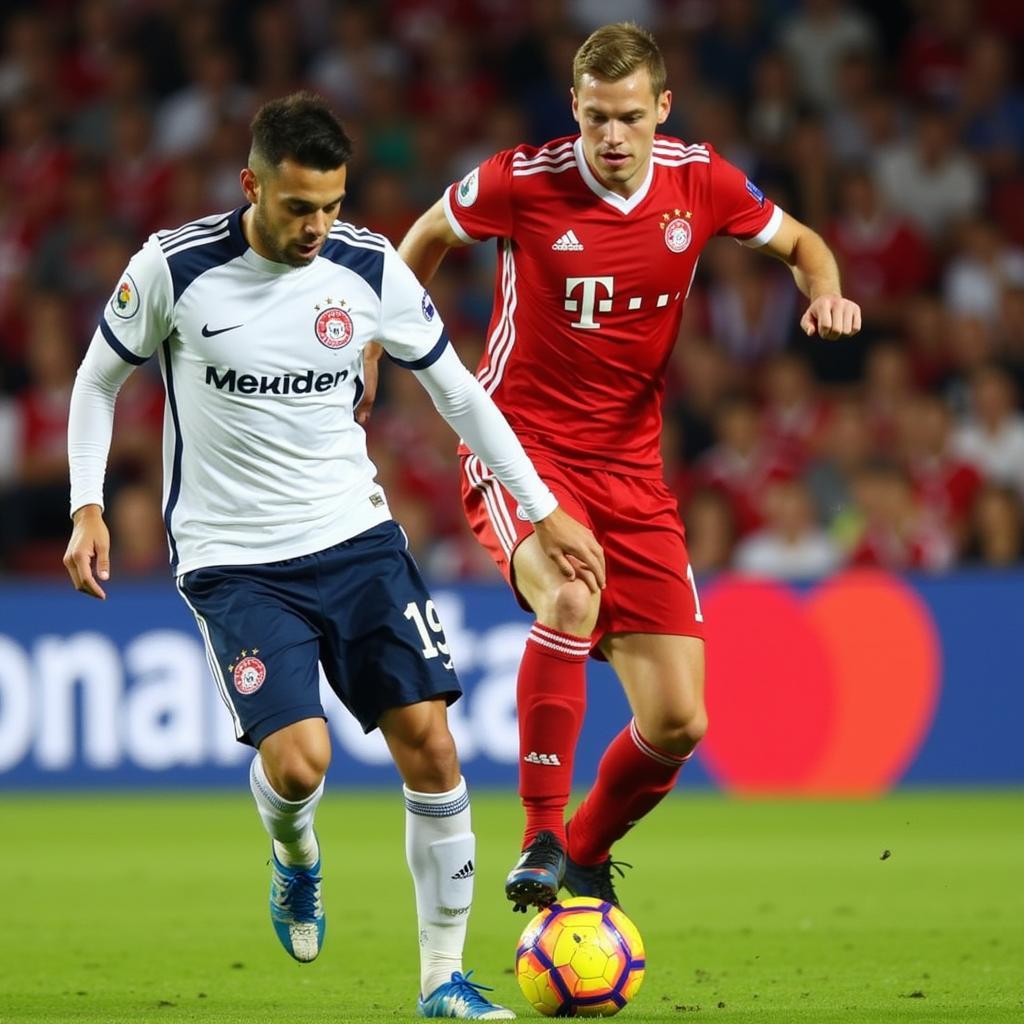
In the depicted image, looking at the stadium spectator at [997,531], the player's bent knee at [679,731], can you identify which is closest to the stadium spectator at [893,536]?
the stadium spectator at [997,531]

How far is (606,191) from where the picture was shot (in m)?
6.47

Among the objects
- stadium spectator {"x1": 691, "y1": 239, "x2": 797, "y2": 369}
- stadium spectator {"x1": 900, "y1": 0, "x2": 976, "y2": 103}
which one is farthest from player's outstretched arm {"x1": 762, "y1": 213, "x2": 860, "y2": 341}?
stadium spectator {"x1": 900, "y1": 0, "x2": 976, "y2": 103}

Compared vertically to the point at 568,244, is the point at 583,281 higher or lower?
lower

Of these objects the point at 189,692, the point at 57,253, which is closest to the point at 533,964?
the point at 189,692

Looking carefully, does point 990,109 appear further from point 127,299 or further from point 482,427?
point 127,299

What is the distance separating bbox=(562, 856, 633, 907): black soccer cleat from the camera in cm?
665

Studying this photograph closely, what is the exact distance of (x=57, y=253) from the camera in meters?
14.7

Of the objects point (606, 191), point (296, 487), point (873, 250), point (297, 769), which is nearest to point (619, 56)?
point (606, 191)

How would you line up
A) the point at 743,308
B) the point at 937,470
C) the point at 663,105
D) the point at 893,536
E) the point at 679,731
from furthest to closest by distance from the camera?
the point at 743,308 < the point at 937,470 < the point at 893,536 < the point at 679,731 < the point at 663,105

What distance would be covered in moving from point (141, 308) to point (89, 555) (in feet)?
2.27

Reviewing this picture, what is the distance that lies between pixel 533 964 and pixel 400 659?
0.88 metres

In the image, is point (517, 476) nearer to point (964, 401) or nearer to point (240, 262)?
point (240, 262)

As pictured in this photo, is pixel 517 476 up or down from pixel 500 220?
down

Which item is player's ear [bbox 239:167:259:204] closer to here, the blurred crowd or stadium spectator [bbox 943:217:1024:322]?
the blurred crowd
